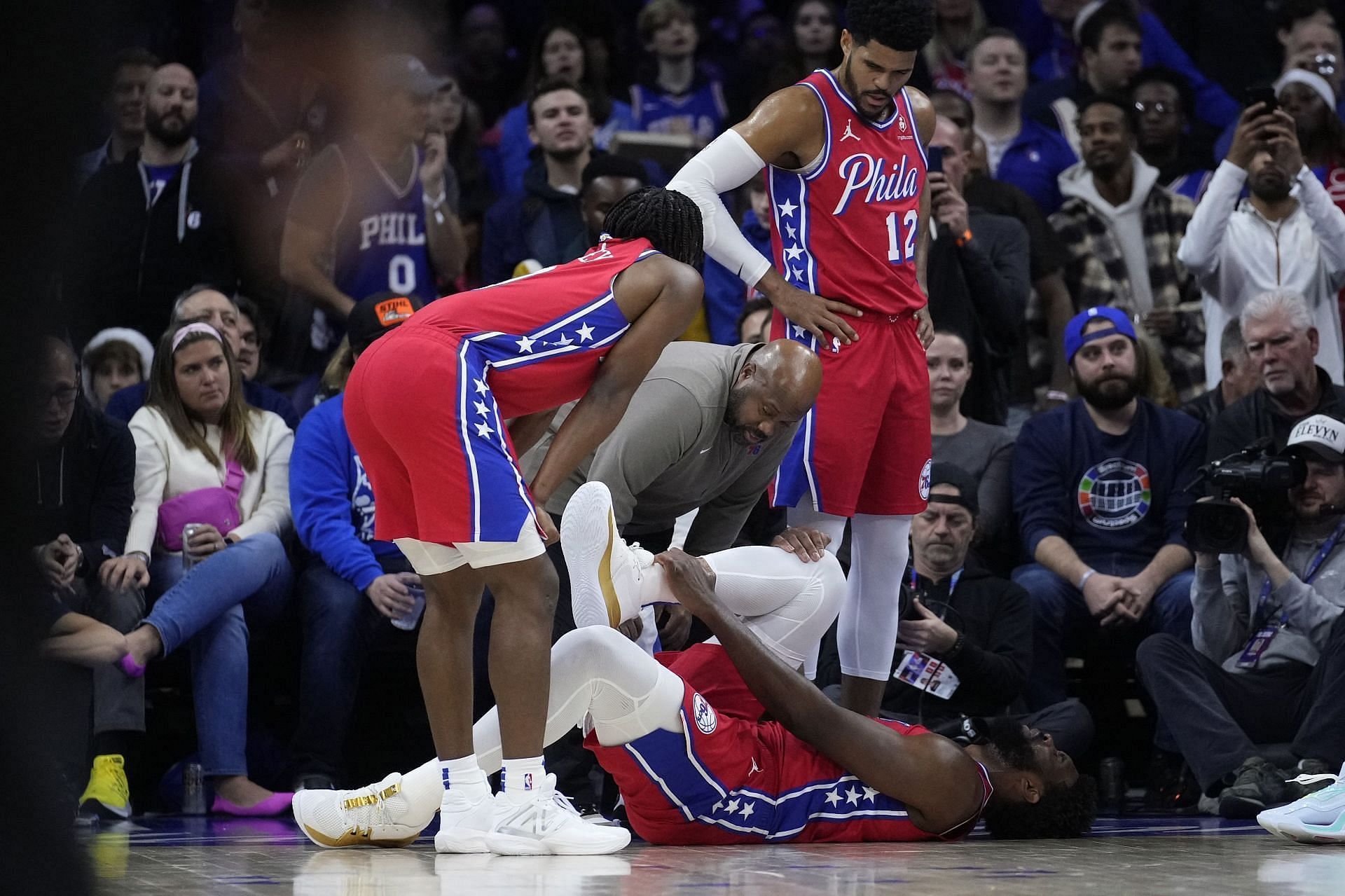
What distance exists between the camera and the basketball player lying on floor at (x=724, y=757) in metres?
3.56

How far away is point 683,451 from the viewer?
4.24 metres

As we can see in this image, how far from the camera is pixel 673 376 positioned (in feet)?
14.1

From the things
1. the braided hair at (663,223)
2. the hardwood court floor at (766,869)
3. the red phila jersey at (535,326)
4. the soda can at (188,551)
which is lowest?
the hardwood court floor at (766,869)

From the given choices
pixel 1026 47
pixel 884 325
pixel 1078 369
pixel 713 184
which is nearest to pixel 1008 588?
pixel 1078 369

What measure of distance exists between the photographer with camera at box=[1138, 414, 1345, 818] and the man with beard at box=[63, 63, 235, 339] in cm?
412

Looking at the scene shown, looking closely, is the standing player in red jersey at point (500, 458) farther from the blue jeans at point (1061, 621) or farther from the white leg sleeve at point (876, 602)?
the blue jeans at point (1061, 621)

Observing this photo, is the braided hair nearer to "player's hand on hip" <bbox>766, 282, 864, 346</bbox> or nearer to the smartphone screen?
"player's hand on hip" <bbox>766, 282, 864, 346</bbox>

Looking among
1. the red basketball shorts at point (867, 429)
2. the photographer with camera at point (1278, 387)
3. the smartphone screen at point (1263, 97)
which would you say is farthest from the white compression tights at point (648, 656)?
the smartphone screen at point (1263, 97)

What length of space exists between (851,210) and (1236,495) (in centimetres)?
171

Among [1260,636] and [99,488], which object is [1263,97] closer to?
[1260,636]

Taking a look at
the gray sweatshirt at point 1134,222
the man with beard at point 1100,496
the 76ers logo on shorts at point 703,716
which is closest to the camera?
the 76ers logo on shorts at point 703,716

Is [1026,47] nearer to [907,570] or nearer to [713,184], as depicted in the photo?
[907,570]

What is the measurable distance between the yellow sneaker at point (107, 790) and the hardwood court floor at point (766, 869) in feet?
3.40

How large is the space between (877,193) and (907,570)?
1.64 m
